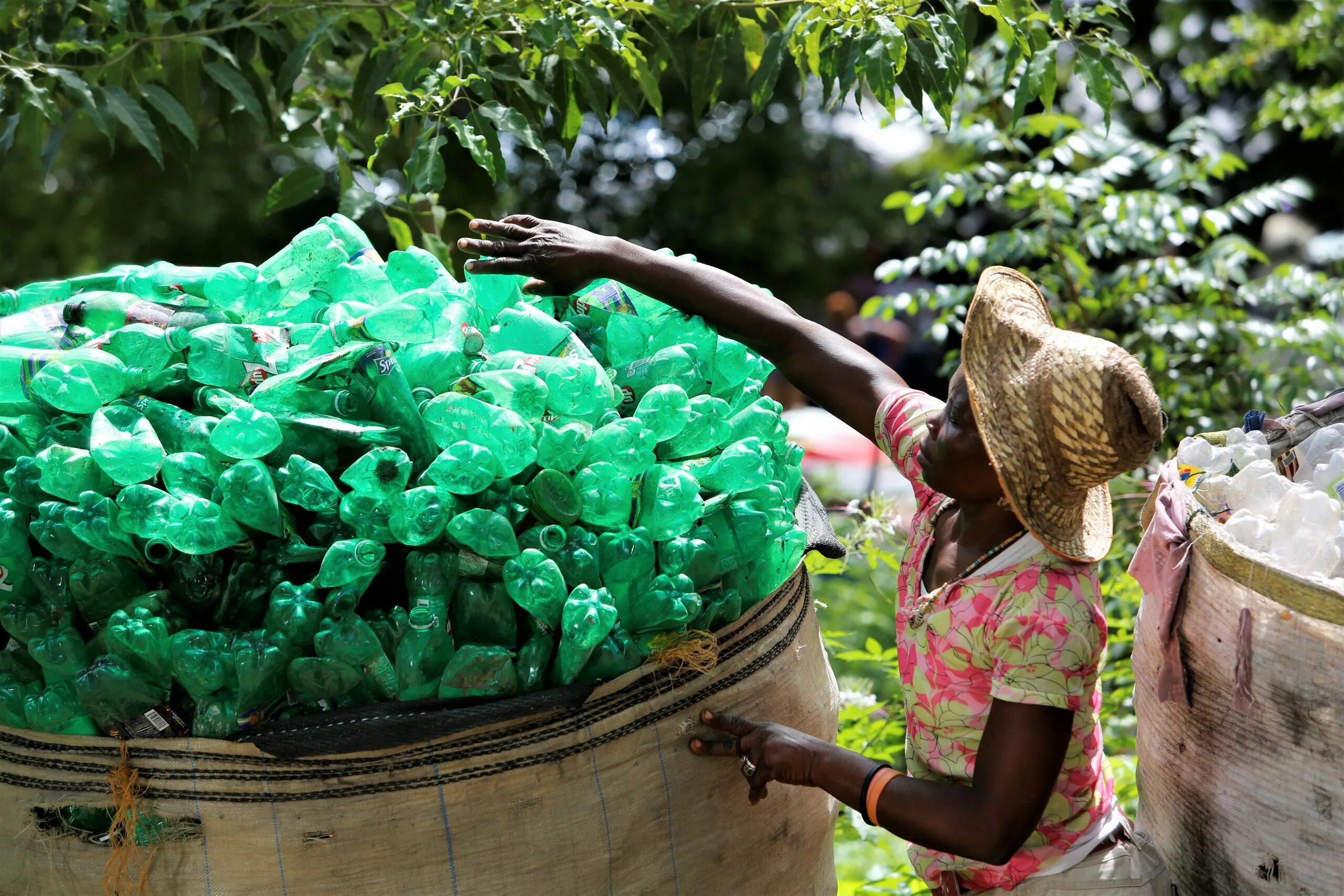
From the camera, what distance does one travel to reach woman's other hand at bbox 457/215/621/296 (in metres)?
1.91

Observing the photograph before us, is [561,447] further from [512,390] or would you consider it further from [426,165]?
[426,165]

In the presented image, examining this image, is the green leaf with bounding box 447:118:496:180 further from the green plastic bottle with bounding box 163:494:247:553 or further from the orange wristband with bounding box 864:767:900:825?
the orange wristband with bounding box 864:767:900:825

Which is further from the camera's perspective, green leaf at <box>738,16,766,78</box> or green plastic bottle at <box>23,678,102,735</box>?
green leaf at <box>738,16,766,78</box>

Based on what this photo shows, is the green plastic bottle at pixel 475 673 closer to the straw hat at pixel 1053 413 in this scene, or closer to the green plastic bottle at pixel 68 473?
the green plastic bottle at pixel 68 473

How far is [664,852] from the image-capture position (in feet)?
5.37

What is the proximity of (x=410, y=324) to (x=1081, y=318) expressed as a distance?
2221mm

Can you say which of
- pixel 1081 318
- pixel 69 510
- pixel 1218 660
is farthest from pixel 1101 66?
pixel 69 510

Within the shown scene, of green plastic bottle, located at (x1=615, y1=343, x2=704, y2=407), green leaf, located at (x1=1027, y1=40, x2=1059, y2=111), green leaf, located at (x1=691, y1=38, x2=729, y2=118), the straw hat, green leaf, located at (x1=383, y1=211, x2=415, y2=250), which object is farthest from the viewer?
green leaf, located at (x1=383, y1=211, x2=415, y2=250)

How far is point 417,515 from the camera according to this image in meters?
1.51

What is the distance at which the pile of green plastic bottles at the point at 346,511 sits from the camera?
1489 mm

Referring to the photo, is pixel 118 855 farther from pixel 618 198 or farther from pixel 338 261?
pixel 618 198

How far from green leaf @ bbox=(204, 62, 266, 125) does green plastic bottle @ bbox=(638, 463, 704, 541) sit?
1.31 m

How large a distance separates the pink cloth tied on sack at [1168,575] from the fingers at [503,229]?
1.04 metres

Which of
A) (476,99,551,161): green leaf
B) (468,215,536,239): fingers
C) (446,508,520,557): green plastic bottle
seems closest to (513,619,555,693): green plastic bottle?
(446,508,520,557): green plastic bottle
